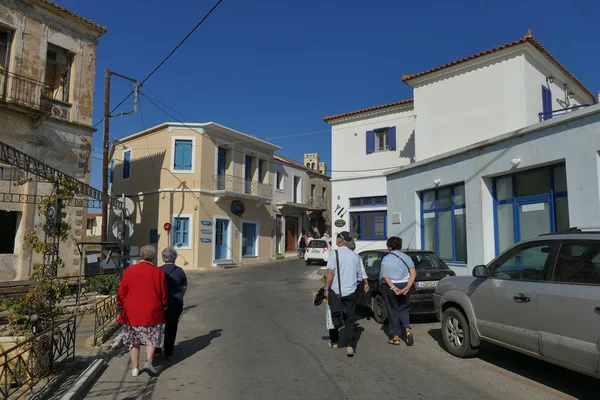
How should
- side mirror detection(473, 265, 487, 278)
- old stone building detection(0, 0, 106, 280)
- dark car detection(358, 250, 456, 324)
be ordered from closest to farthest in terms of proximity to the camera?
side mirror detection(473, 265, 487, 278) → dark car detection(358, 250, 456, 324) → old stone building detection(0, 0, 106, 280)

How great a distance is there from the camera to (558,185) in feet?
29.0

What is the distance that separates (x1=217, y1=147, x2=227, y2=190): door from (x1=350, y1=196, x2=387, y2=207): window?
26.7ft

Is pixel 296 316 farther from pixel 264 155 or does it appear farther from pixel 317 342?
pixel 264 155

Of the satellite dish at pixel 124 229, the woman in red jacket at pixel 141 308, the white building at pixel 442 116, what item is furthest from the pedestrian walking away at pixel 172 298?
the satellite dish at pixel 124 229

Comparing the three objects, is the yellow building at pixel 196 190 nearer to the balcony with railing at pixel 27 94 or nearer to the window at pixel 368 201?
the balcony with railing at pixel 27 94

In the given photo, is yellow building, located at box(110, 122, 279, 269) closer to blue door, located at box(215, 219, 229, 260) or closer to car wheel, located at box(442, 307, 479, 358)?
blue door, located at box(215, 219, 229, 260)

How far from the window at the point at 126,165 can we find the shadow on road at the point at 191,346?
2032cm

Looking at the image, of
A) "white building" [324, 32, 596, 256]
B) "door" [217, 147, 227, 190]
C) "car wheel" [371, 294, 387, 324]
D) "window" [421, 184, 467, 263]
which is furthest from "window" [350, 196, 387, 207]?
"car wheel" [371, 294, 387, 324]

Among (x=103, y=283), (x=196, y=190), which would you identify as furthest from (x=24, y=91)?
(x=196, y=190)

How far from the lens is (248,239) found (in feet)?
86.7

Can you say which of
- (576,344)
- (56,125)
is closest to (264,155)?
(56,125)

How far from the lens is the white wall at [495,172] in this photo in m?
7.84

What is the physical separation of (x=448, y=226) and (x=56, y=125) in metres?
13.4

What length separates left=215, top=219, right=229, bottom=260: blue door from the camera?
24.0 m
